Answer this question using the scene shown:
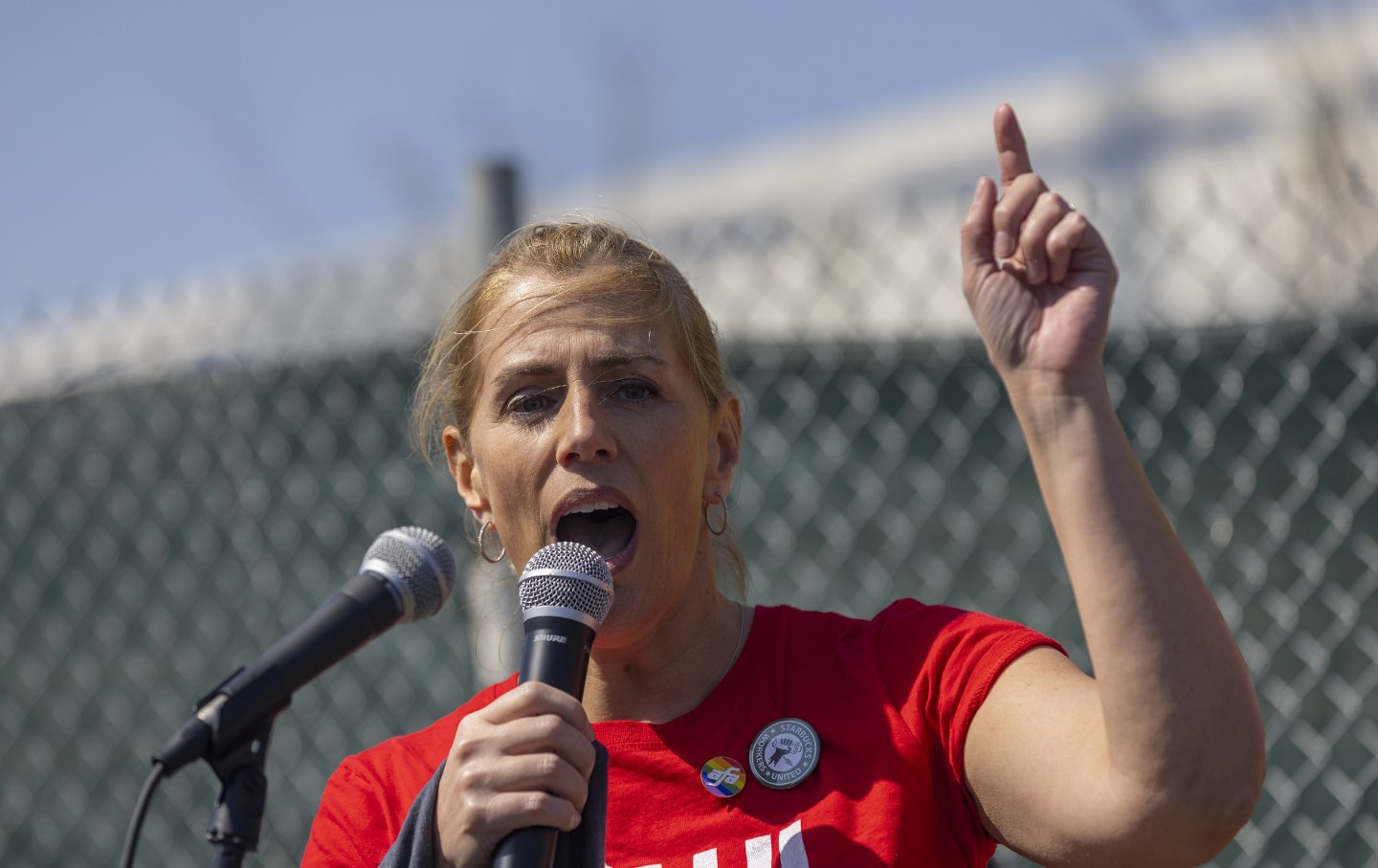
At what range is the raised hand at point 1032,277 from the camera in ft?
5.49

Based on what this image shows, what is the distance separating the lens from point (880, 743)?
2.06m

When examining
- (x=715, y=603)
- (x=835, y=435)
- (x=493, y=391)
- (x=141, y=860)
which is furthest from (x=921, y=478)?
(x=141, y=860)

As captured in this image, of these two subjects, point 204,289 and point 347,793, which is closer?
point 347,793

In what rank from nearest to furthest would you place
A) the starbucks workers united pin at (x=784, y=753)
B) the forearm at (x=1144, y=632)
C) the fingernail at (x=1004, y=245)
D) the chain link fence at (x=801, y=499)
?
the forearm at (x=1144, y=632) < the fingernail at (x=1004, y=245) < the starbucks workers united pin at (x=784, y=753) < the chain link fence at (x=801, y=499)

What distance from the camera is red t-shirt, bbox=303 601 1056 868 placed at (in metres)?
2.01

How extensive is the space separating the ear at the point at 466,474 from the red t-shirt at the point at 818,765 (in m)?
0.33

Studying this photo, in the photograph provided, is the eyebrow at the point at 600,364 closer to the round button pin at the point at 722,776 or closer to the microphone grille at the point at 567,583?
the microphone grille at the point at 567,583

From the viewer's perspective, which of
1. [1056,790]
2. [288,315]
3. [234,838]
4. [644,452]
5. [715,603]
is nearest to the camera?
[1056,790]

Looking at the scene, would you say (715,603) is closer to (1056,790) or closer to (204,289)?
(1056,790)

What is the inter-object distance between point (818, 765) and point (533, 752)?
1.83ft

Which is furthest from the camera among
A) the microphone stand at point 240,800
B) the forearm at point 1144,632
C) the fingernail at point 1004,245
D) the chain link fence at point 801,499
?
the chain link fence at point 801,499

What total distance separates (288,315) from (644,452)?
244 centimetres

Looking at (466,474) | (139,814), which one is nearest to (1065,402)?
(466,474)

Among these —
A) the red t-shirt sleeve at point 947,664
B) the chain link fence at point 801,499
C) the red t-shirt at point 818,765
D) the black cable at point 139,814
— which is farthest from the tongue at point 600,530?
the chain link fence at point 801,499
